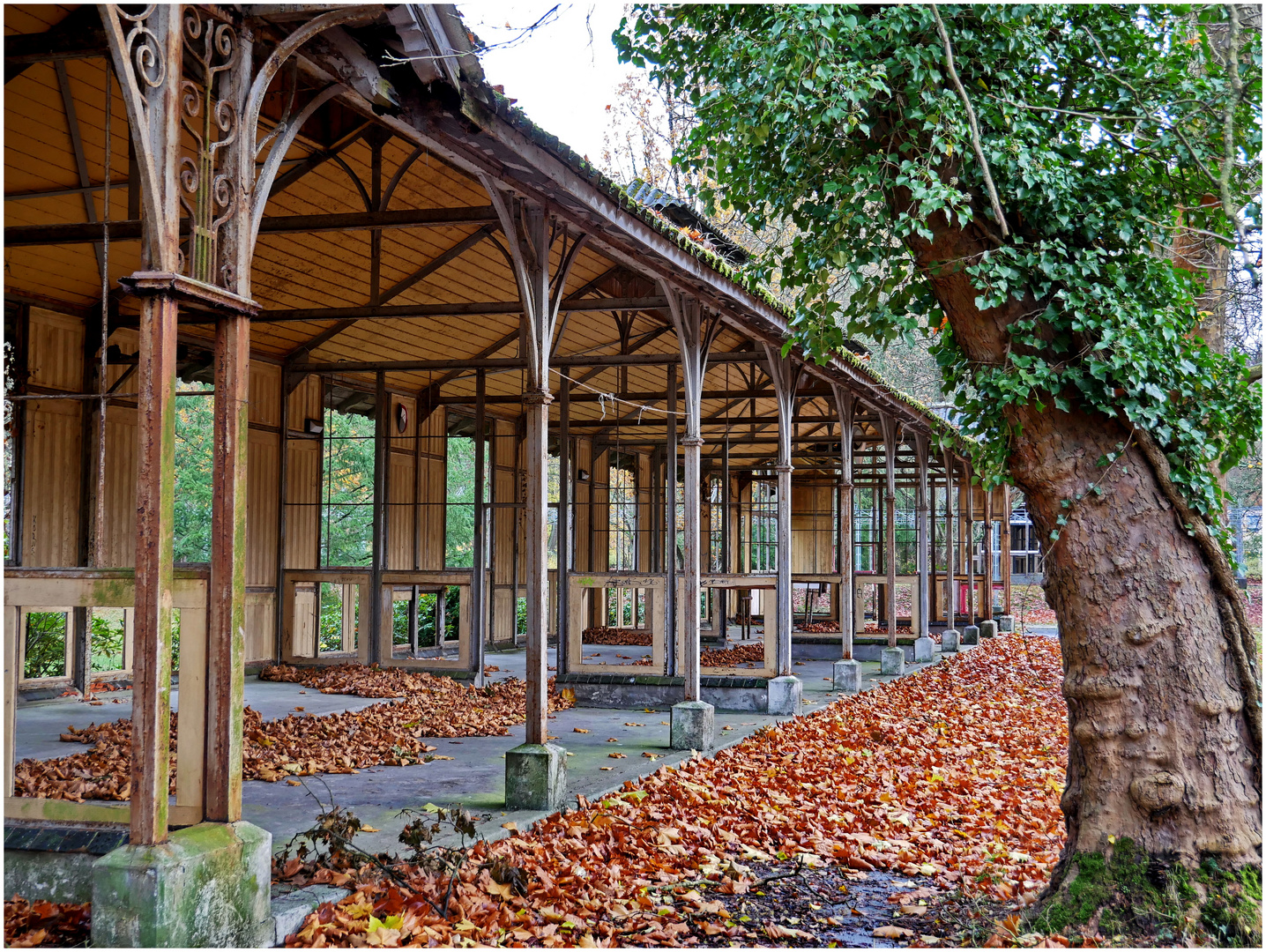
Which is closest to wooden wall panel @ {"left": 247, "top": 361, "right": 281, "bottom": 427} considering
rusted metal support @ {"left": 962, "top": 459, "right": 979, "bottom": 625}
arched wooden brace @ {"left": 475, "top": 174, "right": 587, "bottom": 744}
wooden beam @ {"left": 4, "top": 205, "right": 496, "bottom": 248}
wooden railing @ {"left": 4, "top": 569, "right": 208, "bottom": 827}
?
wooden beam @ {"left": 4, "top": 205, "right": 496, "bottom": 248}

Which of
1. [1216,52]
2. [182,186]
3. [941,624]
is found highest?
[1216,52]

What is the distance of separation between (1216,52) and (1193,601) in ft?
11.1

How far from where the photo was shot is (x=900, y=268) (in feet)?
19.0

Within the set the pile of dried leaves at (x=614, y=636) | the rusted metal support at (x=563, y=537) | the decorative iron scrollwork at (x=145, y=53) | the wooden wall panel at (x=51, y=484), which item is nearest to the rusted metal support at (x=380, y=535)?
the rusted metal support at (x=563, y=537)

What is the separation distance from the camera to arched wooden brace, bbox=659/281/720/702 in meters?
9.91

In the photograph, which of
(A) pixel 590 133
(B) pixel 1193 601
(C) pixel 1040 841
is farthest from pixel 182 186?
(A) pixel 590 133

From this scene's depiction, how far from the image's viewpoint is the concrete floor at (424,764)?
6.76m

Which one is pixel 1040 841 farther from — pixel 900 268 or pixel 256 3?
pixel 256 3

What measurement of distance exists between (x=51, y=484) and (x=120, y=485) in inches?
42.8

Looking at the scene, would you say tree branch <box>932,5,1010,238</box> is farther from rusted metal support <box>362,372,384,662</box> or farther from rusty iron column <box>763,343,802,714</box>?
rusted metal support <box>362,372,384,662</box>

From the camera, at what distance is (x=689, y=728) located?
31.9ft

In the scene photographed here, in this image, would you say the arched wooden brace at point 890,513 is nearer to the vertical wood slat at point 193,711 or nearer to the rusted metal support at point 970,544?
the rusted metal support at point 970,544

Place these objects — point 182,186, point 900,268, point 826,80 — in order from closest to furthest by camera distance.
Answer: point 182,186
point 826,80
point 900,268

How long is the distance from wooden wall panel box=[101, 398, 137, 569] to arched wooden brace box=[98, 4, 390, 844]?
8.82m
